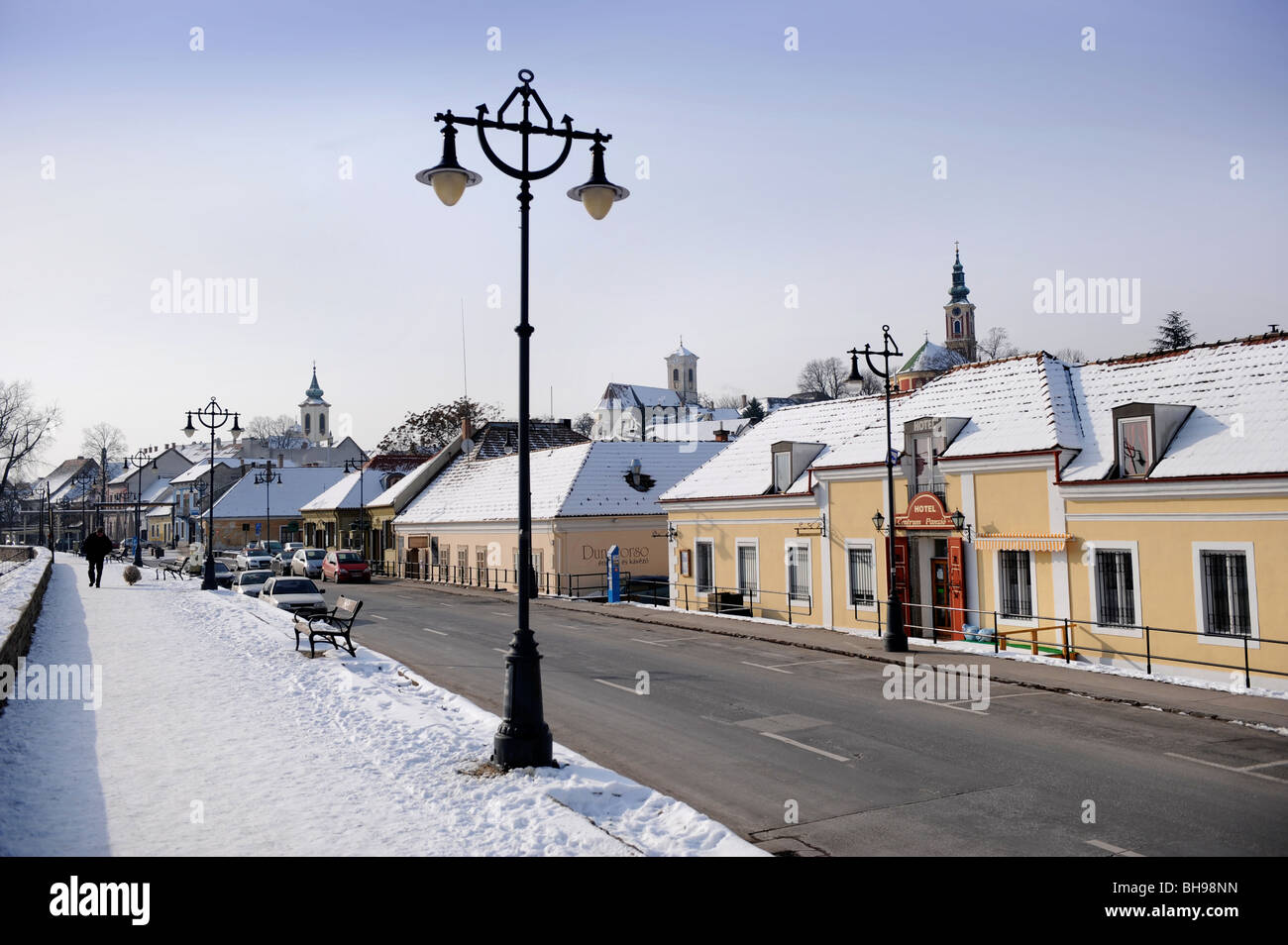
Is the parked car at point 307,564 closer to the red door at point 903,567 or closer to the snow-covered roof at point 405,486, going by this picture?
the snow-covered roof at point 405,486

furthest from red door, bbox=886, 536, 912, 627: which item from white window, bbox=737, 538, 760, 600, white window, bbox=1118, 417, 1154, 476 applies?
white window, bbox=1118, 417, 1154, 476

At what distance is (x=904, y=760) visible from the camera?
11.3 metres

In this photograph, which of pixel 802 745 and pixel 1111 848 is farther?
pixel 802 745

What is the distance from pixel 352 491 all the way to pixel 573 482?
30.2 metres

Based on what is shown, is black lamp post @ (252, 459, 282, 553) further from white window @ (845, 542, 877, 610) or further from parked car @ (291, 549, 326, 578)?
white window @ (845, 542, 877, 610)

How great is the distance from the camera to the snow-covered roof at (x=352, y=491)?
2566 inches

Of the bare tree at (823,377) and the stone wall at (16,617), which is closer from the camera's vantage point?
the stone wall at (16,617)

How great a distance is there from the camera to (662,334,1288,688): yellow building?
1706cm

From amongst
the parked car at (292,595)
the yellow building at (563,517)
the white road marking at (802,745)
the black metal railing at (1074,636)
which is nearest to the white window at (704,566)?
the yellow building at (563,517)

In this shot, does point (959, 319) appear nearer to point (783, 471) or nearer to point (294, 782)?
point (783, 471)

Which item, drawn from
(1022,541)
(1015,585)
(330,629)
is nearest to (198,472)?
(330,629)

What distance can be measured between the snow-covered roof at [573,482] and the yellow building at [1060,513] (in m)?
12.8

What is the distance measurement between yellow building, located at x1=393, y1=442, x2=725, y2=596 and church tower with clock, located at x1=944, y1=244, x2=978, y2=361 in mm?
59312

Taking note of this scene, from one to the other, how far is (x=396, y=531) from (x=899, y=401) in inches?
1462
